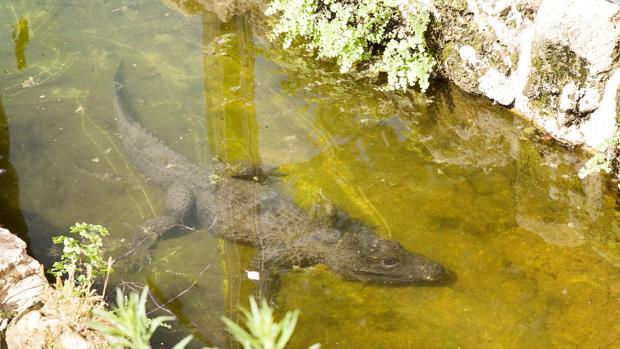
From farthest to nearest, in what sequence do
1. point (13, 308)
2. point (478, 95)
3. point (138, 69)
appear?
→ point (138, 69) < point (478, 95) < point (13, 308)

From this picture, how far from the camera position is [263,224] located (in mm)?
5602

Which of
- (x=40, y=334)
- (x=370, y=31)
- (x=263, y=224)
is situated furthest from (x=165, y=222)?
(x=370, y=31)

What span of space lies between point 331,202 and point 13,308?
2.92 m

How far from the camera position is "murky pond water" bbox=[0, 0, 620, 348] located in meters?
4.63

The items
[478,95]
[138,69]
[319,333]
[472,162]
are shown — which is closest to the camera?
[319,333]

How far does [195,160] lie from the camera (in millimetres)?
6289

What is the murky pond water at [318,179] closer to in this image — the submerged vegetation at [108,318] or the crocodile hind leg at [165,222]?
the crocodile hind leg at [165,222]

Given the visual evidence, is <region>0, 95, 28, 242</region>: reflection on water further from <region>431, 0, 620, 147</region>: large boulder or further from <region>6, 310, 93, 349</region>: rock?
<region>431, 0, 620, 147</region>: large boulder

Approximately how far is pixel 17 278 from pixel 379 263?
113 inches

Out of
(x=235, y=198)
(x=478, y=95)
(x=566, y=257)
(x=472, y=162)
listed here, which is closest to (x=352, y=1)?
(x=478, y=95)

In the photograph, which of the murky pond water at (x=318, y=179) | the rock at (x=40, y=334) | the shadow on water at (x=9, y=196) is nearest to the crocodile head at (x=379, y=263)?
the murky pond water at (x=318, y=179)

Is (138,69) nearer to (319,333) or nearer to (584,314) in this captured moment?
(319,333)

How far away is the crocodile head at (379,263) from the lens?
16.0ft

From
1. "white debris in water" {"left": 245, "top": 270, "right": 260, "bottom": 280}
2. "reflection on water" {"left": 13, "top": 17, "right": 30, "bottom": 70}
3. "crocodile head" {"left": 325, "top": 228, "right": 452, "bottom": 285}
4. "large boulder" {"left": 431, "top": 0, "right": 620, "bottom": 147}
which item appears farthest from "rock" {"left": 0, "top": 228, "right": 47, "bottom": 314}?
"large boulder" {"left": 431, "top": 0, "right": 620, "bottom": 147}
